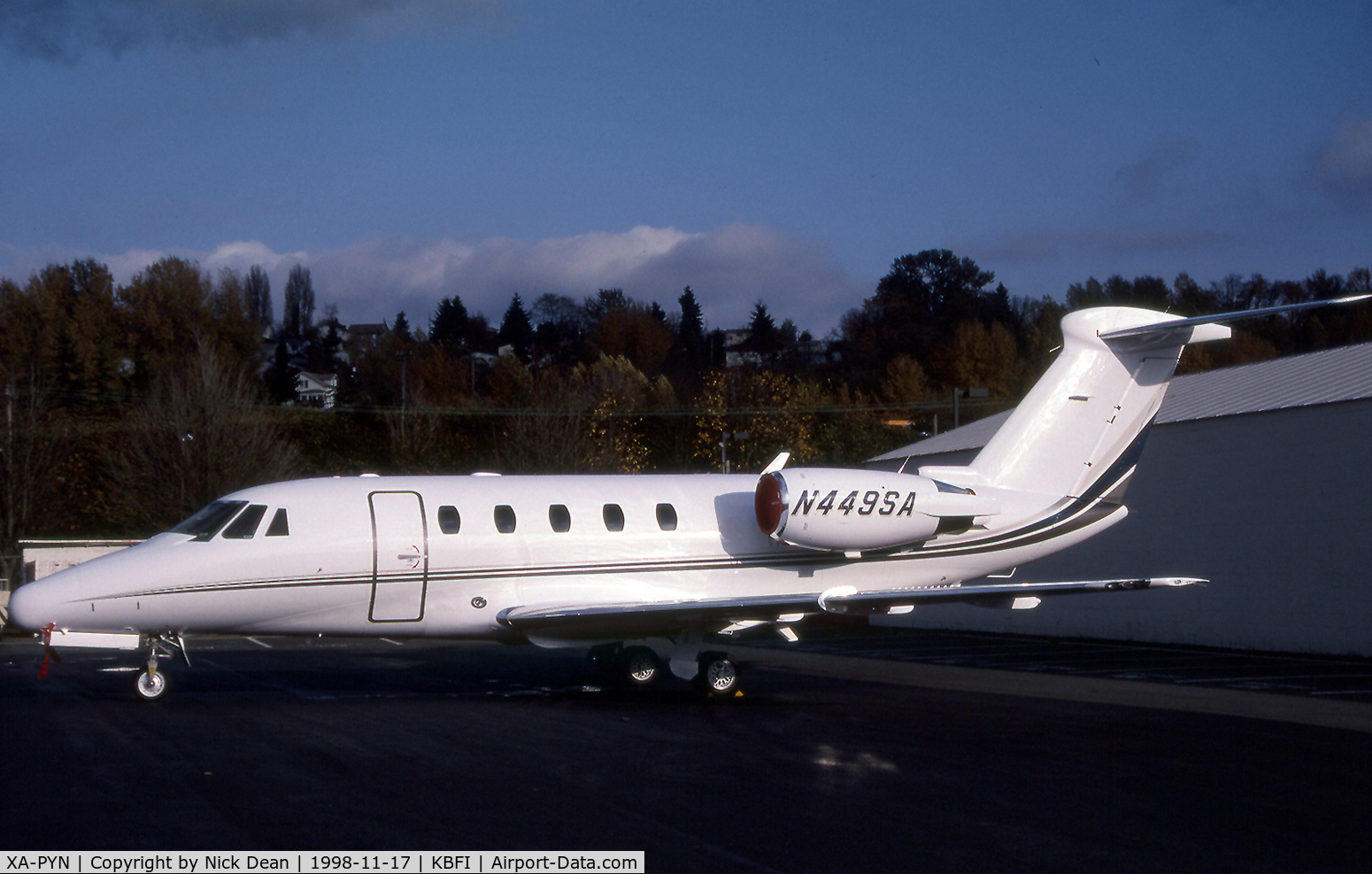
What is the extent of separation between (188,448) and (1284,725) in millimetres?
47015

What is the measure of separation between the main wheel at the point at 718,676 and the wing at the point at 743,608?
88 cm

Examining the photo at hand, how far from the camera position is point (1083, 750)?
11852 mm

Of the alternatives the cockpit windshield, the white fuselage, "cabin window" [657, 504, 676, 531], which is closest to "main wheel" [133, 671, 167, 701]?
the white fuselage

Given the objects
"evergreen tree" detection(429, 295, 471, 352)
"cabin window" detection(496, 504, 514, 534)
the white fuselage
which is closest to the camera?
the white fuselage

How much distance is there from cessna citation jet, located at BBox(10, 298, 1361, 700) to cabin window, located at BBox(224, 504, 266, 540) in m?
0.02

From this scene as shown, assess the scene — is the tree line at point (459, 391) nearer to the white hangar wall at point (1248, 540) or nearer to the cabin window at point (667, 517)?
the white hangar wall at point (1248, 540)

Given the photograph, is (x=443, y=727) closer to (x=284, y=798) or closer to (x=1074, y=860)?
A: (x=284, y=798)

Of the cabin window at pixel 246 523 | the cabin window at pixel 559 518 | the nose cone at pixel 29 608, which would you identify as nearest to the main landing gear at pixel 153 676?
the nose cone at pixel 29 608

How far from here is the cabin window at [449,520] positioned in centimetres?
1617

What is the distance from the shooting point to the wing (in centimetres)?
1501

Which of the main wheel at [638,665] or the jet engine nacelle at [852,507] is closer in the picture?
the jet engine nacelle at [852,507]

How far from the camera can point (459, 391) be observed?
286 feet

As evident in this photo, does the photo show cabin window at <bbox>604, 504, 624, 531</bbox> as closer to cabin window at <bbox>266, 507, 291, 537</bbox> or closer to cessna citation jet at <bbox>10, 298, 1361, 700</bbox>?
cessna citation jet at <bbox>10, 298, 1361, 700</bbox>

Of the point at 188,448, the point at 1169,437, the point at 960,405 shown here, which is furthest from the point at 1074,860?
the point at 960,405
